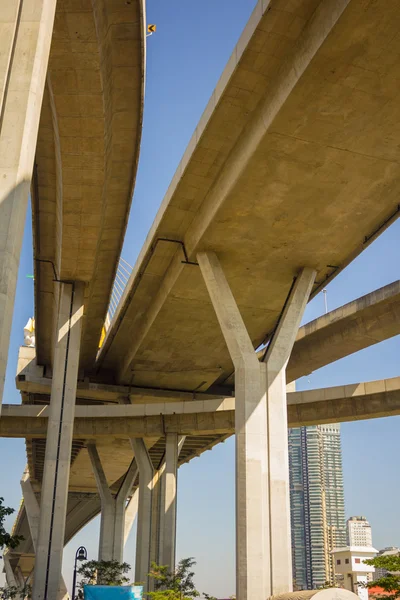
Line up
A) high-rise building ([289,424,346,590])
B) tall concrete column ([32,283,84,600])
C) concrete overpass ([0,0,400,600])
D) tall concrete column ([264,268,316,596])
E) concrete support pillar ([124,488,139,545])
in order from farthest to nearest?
high-rise building ([289,424,346,590])
concrete support pillar ([124,488,139,545])
tall concrete column ([32,283,84,600])
tall concrete column ([264,268,316,596])
concrete overpass ([0,0,400,600])

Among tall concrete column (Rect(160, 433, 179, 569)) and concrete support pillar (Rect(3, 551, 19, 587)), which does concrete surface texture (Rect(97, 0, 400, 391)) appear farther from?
concrete support pillar (Rect(3, 551, 19, 587))

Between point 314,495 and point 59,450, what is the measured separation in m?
144

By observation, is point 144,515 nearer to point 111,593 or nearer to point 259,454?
point 111,593

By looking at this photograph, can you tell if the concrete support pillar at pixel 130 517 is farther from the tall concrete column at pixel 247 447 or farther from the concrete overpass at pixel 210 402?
the tall concrete column at pixel 247 447

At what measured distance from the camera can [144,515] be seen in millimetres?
34000

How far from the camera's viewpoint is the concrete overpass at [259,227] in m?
15.6

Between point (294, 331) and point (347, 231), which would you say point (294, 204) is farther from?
point (294, 331)

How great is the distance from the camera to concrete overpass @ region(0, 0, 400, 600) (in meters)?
15.6

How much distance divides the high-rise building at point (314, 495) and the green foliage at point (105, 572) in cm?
10880

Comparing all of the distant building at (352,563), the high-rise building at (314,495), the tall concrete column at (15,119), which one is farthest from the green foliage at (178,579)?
the high-rise building at (314,495)

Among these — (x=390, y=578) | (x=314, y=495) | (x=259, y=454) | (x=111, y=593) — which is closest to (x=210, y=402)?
(x=259, y=454)

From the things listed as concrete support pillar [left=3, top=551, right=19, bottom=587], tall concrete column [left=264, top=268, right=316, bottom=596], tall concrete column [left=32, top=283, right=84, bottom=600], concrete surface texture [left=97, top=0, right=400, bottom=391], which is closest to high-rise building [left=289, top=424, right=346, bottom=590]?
concrete support pillar [left=3, top=551, right=19, bottom=587]

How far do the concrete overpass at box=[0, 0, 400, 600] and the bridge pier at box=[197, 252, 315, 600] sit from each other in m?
0.04

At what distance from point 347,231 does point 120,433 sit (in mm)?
17676
